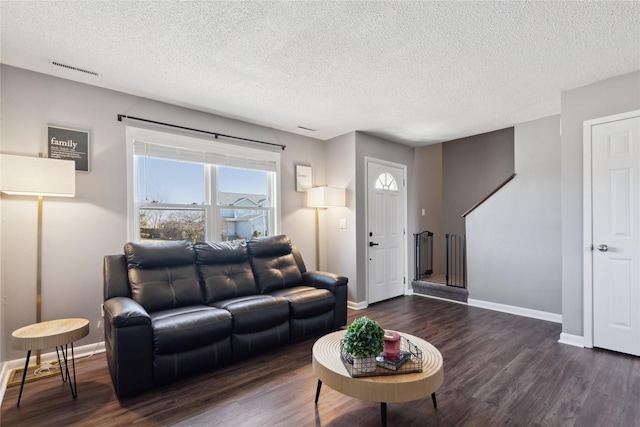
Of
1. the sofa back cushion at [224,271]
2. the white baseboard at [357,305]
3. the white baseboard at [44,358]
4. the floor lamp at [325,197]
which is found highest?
the floor lamp at [325,197]

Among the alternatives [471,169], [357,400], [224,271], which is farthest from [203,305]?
[471,169]

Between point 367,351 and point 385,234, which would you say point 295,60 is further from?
point 385,234

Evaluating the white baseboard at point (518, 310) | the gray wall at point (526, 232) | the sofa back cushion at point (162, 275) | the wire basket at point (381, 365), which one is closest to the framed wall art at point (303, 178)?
the sofa back cushion at point (162, 275)

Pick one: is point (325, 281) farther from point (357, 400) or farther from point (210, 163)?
point (210, 163)

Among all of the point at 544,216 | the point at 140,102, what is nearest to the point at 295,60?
the point at 140,102

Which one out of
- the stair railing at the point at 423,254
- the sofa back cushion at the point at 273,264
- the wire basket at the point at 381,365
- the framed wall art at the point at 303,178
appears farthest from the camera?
the stair railing at the point at 423,254

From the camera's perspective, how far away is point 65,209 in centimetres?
288

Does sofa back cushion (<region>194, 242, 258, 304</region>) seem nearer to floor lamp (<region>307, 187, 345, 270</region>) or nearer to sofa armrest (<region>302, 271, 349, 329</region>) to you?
sofa armrest (<region>302, 271, 349, 329</region>)

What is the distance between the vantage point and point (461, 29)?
7.15 ft

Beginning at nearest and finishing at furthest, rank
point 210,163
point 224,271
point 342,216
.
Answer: point 224,271
point 210,163
point 342,216

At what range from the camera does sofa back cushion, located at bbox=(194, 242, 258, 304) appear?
316 cm

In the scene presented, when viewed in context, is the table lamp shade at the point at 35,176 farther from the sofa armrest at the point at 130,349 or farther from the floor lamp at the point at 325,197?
the floor lamp at the point at 325,197

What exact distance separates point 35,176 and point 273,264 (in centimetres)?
227

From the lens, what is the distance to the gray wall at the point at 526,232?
12.9 ft
